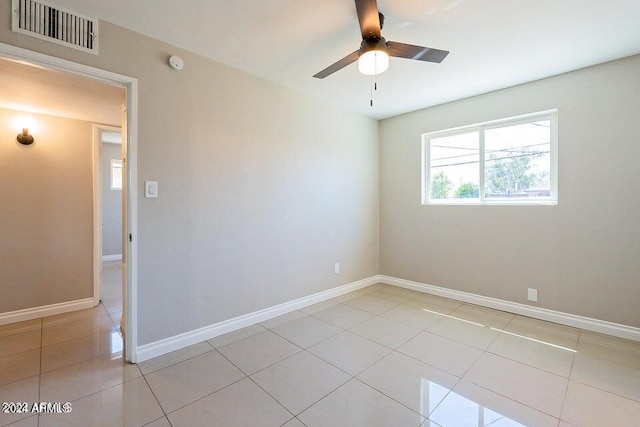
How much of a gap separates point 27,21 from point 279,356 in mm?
2850

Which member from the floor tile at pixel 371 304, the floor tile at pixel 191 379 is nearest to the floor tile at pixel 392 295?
the floor tile at pixel 371 304

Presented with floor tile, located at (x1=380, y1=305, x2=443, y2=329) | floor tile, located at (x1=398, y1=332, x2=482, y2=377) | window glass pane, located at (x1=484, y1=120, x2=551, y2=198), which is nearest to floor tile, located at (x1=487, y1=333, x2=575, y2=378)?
floor tile, located at (x1=398, y1=332, x2=482, y2=377)

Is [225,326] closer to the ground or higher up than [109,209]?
closer to the ground

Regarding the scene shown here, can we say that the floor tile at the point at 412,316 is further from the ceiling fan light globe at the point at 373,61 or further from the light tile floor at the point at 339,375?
the ceiling fan light globe at the point at 373,61

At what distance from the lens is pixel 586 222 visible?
2662mm

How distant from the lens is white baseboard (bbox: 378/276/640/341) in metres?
2.51

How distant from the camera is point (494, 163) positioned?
3305mm

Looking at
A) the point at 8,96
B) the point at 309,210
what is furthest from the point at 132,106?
the point at 309,210

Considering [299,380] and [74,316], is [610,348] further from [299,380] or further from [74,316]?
[74,316]

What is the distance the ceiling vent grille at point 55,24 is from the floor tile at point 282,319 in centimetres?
267

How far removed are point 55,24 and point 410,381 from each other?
11.1 feet

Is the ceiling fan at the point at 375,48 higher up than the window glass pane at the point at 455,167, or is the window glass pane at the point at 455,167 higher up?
the ceiling fan at the point at 375,48

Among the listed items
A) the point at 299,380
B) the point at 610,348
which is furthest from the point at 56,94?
the point at 610,348

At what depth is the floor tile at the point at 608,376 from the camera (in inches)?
71.7
